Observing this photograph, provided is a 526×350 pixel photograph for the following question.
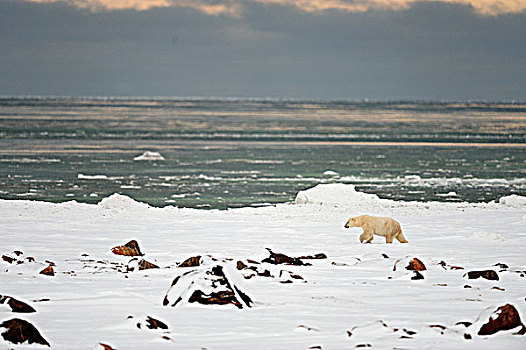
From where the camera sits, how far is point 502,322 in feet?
18.0

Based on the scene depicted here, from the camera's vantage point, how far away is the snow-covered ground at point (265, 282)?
5.43m

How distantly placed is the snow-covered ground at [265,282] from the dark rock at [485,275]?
83 millimetres

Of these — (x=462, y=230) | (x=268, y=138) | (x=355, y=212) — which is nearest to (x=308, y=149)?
(x=268, y=138)

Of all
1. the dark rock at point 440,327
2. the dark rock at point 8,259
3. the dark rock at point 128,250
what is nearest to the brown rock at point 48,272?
the dark rock at point 8,259

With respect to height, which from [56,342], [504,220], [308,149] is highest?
[308,149]

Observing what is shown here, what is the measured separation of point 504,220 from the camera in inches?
538

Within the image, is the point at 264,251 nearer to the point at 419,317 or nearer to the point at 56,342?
the point at 419,317

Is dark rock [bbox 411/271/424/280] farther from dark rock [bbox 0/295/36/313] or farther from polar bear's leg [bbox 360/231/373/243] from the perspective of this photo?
dark rock [bbox 0/295/36/313]

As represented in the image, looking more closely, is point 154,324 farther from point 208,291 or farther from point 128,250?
point 128,250

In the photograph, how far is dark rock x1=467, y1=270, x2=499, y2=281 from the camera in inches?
303

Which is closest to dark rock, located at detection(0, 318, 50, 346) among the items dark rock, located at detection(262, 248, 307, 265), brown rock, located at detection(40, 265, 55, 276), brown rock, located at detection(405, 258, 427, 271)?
brown rock, located at detection(40, 265, 55, 276)

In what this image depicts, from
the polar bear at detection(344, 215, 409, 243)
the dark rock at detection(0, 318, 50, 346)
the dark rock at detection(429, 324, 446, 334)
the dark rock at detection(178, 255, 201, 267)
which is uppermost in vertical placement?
the polar bear at detection(344, 215, 409, 243)

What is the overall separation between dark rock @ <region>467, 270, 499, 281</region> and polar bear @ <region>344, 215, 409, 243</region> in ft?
10.2

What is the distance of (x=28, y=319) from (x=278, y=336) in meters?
1.80
